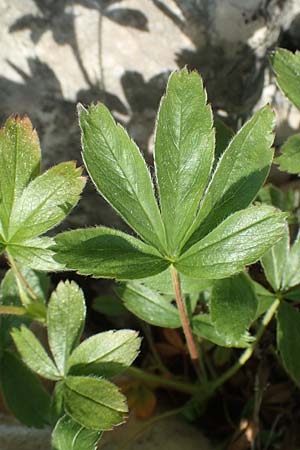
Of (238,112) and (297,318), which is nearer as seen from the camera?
(297,318)

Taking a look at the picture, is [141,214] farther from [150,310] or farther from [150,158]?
[150,158]

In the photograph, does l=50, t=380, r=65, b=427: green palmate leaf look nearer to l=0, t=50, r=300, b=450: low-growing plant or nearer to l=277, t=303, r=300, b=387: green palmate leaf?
l=0, t=50, r=300, b=450: low-growing plant

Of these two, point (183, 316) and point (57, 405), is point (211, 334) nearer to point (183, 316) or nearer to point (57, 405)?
point (183, 316)

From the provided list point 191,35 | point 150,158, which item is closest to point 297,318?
point 150,158

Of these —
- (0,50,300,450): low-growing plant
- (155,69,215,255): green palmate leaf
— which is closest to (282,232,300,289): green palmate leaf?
(0,50,300,450): low-growing plant

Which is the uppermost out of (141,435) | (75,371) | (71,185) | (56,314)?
(71,185)

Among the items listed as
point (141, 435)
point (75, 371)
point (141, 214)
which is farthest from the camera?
point (141, 435)

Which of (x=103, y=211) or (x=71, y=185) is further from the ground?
(x=71, y=185)
